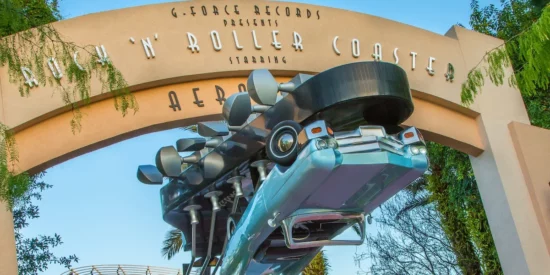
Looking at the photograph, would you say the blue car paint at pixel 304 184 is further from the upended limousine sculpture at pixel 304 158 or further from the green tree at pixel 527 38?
the green tree at pixel 527 38

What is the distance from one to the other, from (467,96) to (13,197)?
12.1 ft

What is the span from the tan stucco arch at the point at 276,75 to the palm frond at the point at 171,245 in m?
7.17

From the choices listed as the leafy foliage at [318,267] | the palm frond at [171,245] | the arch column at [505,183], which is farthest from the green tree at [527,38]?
the palm frond at [171,245]

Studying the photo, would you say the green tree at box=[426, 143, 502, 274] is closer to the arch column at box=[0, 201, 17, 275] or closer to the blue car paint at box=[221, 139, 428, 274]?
the blue car paint at box=[221, 139, 428, 274]

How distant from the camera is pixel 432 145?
15055 millimetres

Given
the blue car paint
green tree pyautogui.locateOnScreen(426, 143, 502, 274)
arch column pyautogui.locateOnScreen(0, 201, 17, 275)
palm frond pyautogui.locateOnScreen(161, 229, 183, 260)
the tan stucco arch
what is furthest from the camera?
palm frond pyautogui.locateOnScreen(161, 229, 183, 260)

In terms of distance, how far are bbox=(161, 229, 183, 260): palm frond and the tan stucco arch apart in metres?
7.17

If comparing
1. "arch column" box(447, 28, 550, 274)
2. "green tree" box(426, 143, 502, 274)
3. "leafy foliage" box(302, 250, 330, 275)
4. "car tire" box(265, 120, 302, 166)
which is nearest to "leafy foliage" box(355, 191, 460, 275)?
"leafy foliage" box(302, 250, 330, 275)

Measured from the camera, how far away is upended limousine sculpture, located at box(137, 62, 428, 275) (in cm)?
538

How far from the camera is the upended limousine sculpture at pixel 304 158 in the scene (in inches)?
212

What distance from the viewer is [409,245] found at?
18906mm

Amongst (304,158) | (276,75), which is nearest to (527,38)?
(304,158)

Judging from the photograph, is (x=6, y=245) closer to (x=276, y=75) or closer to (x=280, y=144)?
(x=280, y=144)

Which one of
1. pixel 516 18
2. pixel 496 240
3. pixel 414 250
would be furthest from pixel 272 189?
pixel 414 250
